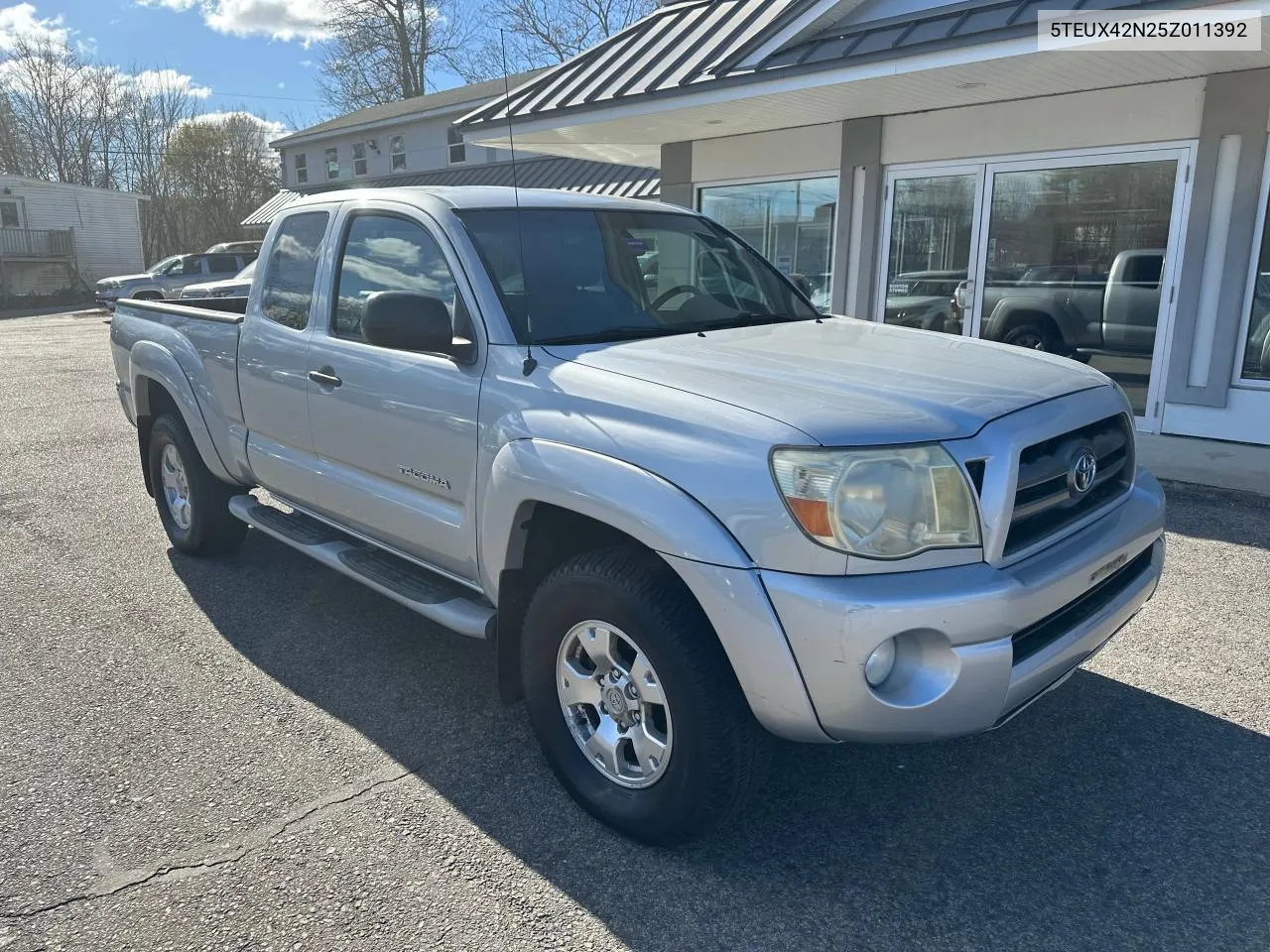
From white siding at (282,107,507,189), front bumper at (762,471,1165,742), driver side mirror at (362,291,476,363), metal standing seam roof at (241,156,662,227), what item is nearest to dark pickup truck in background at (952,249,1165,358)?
metal standing seam roof at (241,156,662,227)

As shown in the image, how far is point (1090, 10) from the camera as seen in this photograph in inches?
253

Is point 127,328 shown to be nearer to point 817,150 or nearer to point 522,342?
point 522,342

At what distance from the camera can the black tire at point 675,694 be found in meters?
2.50

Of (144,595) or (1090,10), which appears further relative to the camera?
(1090,10)

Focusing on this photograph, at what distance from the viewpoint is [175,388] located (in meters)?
5.02

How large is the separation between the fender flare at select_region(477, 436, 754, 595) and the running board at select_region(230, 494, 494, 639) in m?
0.17

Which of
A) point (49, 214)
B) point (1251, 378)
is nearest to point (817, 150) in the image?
point (1251, 378)

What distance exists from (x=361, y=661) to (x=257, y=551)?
1888mm

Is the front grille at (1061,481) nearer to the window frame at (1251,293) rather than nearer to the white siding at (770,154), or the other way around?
the window frame at (1251,293)

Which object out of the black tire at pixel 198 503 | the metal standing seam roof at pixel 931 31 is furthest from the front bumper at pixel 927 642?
the metal standing seam roof at pixel 931 31

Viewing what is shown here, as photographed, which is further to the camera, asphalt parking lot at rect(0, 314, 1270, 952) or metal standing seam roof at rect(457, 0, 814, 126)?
metal standing seam roof at rect(457, 0, 814, 126)

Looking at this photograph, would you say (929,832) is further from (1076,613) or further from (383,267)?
(383,267)

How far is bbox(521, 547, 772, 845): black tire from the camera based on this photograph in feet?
8.21

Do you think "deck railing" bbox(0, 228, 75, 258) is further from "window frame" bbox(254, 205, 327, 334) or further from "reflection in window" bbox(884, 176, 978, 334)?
"window frame" bbox(254, 205, 327, 334)
